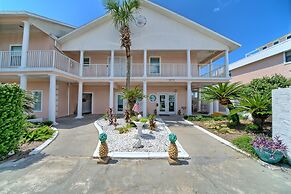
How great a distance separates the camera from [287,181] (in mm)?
4332

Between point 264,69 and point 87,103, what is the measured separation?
21.6m

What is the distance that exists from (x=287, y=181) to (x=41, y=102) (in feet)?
56.0

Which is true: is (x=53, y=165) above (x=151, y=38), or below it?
below

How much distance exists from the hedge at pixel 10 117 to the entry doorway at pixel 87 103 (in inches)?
467

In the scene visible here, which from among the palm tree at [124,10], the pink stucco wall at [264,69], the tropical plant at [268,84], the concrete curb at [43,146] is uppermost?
the palm tree at [124,10]

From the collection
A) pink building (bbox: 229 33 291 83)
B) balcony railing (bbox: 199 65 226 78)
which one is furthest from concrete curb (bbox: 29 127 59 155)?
pink building (bbox: 229 33 291 83)

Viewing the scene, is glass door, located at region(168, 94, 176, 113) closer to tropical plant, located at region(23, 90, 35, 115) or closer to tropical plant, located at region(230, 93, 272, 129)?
tropical plant, located at region(230, 93, 272, 129)

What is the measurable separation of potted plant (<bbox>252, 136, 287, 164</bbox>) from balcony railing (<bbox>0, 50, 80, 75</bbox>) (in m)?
12.5

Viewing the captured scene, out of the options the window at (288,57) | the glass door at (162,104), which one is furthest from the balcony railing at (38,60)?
the window at (288,57)

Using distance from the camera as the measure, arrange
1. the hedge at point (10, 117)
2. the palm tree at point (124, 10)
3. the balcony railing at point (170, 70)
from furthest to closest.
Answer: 1. the balcony railing at point (170, 70)
2. the palm tree at point (124, 10)
3. the hedge at point (10, 117)

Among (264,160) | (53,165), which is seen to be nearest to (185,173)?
(264,160)

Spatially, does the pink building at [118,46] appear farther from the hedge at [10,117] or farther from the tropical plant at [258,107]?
the hedge at [10,117]

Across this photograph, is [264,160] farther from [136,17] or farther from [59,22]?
[59,22]

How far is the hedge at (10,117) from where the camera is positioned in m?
5.46
